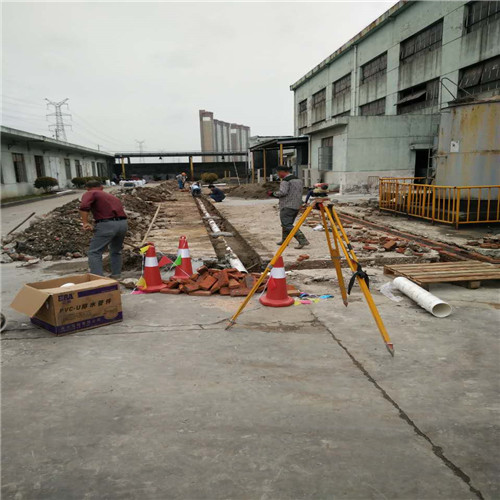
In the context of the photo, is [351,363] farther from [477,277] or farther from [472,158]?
[472,158]

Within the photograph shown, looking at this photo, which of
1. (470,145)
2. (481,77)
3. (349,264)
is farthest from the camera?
(481,77)

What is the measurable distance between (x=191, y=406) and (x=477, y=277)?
4554 mm

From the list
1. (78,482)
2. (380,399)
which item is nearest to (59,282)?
(78,482)

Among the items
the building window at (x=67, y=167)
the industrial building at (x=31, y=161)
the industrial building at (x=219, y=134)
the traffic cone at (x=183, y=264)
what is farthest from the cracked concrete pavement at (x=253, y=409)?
the industrial building at (x=219, y=134)

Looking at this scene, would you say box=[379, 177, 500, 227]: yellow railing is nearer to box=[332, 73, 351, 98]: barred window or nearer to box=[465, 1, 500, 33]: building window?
box=[465, 1, 500, 33]: building window

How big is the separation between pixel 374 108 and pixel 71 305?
2829 cm

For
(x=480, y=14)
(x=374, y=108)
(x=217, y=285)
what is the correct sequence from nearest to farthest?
(x=217, y=285)
(x=480, y=14)
(x=374, y=108)

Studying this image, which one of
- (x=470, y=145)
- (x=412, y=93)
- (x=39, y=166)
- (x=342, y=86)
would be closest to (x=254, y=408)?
(x=470, y=145)

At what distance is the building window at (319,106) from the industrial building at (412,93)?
520 centimetres

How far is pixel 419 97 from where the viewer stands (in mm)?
22719

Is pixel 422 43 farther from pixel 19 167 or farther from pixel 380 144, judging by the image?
pixel 19 167

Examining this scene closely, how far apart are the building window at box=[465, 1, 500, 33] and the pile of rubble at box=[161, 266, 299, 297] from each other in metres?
18.6

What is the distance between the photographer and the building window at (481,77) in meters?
Answer: 17.1

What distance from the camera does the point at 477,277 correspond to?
542 cm
